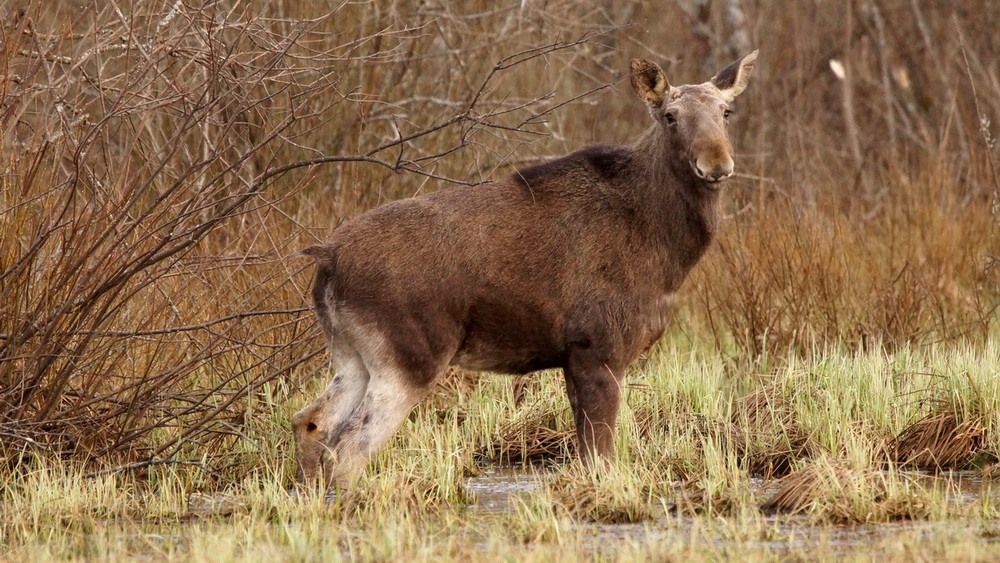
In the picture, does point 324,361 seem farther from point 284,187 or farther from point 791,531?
point 791,531

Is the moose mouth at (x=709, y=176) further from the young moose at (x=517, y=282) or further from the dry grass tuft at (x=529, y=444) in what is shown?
the dry grass tuft at (x=529, y=444)

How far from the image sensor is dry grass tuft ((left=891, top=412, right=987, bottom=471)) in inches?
309

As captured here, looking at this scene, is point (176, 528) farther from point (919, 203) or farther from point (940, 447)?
point (919, 203)

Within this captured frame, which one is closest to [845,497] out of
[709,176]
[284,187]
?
[709,176]

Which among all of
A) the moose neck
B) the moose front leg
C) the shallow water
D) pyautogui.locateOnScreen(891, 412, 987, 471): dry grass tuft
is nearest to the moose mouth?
the moose neck

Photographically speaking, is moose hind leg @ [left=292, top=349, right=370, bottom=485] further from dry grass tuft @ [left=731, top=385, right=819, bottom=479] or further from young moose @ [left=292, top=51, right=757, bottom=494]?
dry grass tuft @ [left=731, top=385, right=819, bottom=479]

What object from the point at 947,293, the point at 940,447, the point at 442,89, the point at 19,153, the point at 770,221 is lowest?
the point at 940,447

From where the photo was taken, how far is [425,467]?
7.49 m

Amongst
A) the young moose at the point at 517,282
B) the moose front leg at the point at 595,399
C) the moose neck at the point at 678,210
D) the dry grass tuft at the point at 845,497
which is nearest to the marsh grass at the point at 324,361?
the dry grass tuft at the point at 845,497

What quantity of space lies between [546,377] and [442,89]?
187 inches

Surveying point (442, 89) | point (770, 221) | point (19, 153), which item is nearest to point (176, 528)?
point (19, 153)

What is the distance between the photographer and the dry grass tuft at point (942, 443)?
7.84 m

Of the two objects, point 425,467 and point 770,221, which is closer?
point 425,467

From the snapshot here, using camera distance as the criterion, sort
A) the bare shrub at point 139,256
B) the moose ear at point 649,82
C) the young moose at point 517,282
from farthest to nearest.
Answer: the moose ear at point 649,82, the young moose at point 517,282, the bare shrub at point 139,256
